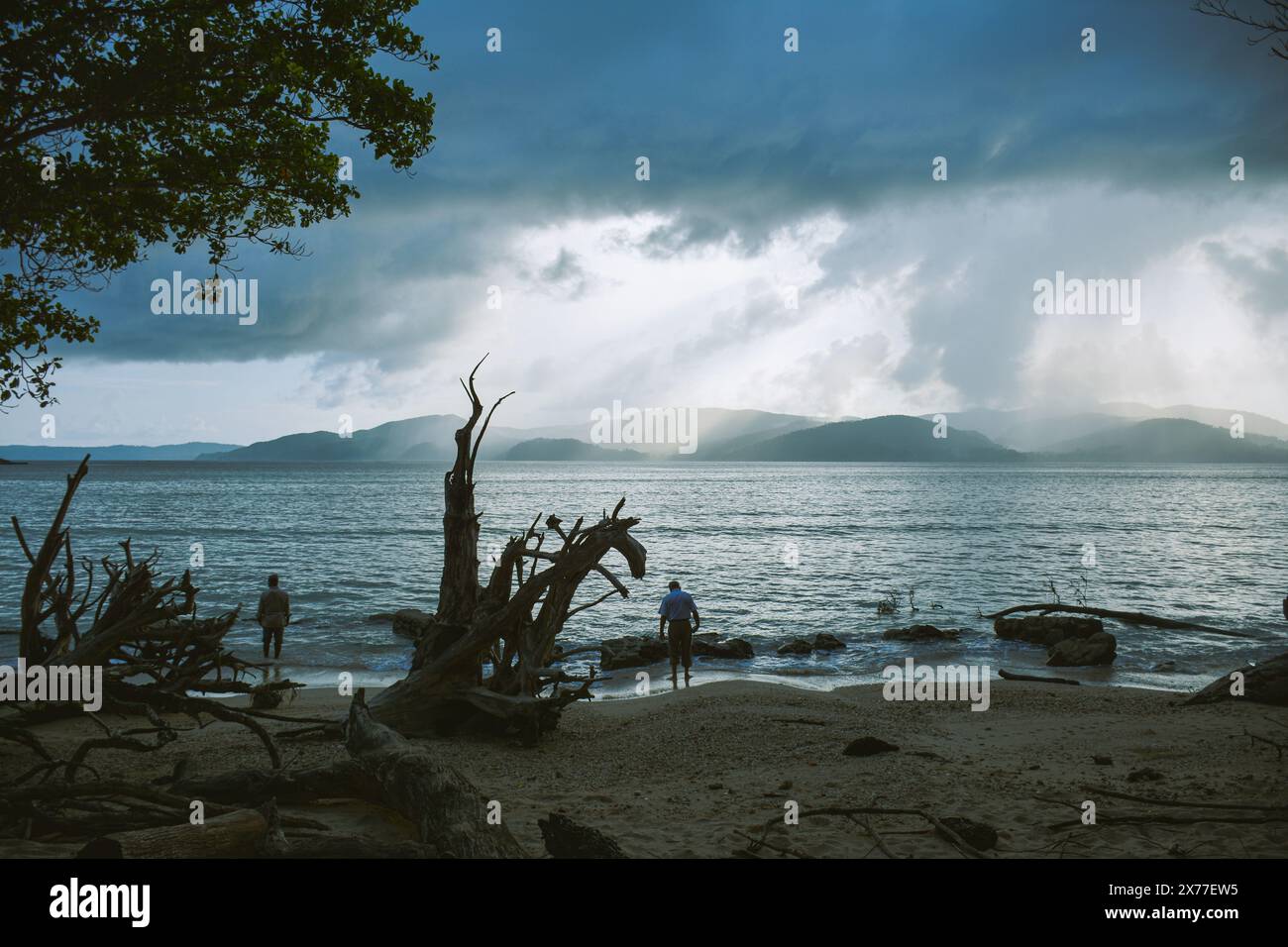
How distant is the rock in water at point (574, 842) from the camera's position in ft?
18.4

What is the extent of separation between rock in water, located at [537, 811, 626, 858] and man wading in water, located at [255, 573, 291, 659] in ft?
53.1

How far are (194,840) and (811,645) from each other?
19.7 m

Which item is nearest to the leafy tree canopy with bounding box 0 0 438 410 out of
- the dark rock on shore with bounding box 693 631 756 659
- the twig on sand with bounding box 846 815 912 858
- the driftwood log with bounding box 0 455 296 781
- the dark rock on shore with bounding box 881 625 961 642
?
the driftwood log with bounding box 0 455 296 781

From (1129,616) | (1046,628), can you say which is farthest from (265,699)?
(1129,616)

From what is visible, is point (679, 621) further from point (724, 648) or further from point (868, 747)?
point (868, 747)

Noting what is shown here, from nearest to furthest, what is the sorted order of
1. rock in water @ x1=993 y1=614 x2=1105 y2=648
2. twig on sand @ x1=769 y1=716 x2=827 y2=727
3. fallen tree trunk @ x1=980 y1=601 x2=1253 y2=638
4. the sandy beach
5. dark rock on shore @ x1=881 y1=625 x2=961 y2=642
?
1. the sandy beach
2. twig on sand @ x1=769 y1=716 x2=827 y2=727
3. rock in water @ x1=993 y1=614 x2=1105 y2=648
4. dark rock on shore @ x1=881 y1=625 x2=961 y2=642
5. fallen tree trunk @ x1=980 y1=601 x2=1253 y2=638

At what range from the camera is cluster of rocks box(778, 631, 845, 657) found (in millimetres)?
22625

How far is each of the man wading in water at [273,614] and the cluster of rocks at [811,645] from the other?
13274 millimetres

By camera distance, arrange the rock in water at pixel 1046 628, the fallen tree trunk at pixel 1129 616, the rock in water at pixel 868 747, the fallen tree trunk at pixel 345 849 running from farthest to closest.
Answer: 1. the fallen tree trunk at pixel 1129 616
2. the rock in water at pixel 1046 628
3. the rock in water at pixel 868 747
4. the fallen tree trunk at pixel 345 849

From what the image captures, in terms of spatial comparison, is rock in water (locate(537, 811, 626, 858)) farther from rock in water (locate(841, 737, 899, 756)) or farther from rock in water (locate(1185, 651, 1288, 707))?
rock in water (locate(1185, 651, 1288, 707))

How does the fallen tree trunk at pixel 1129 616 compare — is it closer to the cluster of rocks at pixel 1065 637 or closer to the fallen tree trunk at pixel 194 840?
the cluster of rocks at pixel 1065 637

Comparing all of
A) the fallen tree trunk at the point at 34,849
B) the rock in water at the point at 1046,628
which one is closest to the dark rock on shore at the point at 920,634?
the rock in water at the point at 1046,628
